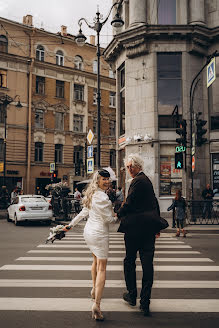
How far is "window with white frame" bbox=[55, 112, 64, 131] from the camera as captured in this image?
139 feet

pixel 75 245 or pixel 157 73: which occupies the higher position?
pixel 157 73

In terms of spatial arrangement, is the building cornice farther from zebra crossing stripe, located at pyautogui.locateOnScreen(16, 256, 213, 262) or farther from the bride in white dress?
the bride in white dress

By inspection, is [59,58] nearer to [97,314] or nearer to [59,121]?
[59,121]

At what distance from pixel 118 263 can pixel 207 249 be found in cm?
315

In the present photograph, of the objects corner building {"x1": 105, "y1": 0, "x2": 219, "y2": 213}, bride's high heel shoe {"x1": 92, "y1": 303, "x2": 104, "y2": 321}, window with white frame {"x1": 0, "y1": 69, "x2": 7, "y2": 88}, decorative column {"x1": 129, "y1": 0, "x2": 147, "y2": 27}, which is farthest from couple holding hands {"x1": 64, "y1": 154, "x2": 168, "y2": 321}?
window with white frame {"x1": 0, "y1": 69, "x2": 7, "y2": 88}

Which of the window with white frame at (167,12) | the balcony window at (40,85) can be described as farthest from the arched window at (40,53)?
the window with white frame at (167,12)

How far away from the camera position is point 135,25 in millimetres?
21953

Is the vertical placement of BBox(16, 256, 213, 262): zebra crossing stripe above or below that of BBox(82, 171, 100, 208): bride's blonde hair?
below

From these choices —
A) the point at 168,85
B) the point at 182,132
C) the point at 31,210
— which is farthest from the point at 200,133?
the point at 31,210

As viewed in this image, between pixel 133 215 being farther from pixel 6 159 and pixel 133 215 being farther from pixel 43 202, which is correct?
pixel 6 159

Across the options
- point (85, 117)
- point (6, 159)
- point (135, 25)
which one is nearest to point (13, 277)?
point (135, 25)

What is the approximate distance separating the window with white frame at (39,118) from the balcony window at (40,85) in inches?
75.2

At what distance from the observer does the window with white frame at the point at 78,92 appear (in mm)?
44062

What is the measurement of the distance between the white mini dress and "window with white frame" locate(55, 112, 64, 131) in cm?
3810
